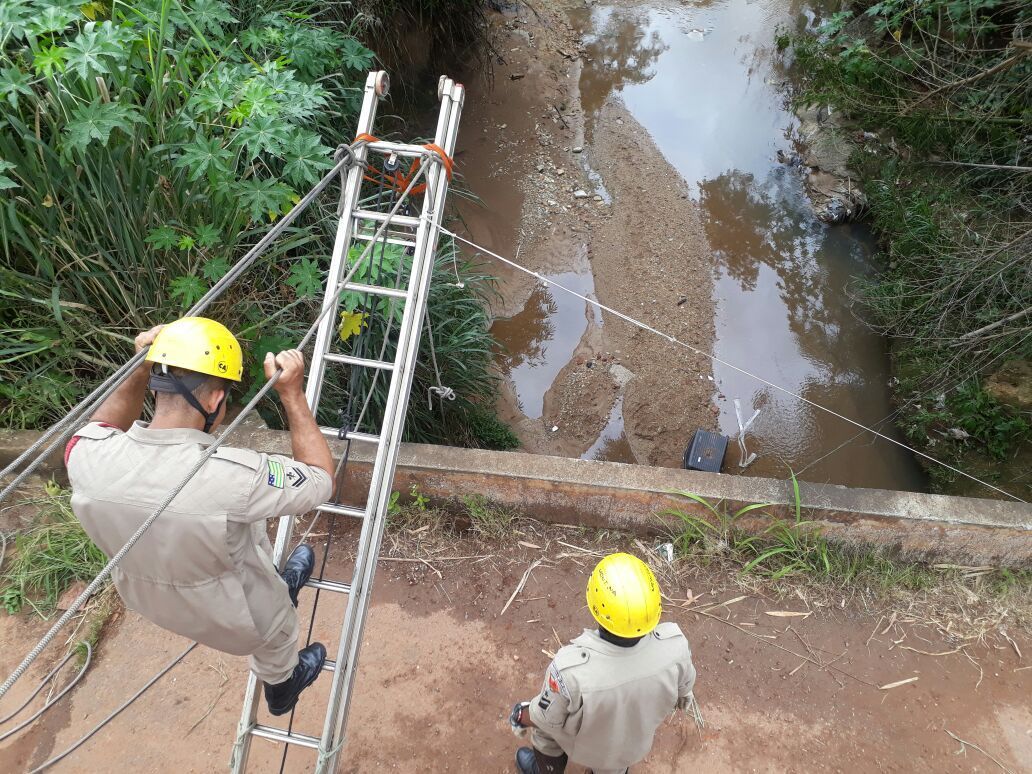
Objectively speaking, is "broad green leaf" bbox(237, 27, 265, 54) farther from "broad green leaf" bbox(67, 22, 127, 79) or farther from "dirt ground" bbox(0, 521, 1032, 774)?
"dirt ground" bbox(0, 521, 1032, 774)

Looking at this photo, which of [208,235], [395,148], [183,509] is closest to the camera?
[183,509]

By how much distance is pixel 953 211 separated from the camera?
5355 millimetres

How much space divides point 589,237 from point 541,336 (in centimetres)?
140

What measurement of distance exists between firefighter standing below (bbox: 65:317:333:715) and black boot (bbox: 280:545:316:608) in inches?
18.1

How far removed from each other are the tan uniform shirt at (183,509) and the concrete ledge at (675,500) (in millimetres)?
1476

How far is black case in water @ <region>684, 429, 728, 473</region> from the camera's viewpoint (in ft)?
14.8

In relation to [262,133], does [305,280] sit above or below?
below

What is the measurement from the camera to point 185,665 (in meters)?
2.65

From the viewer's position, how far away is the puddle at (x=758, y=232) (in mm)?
5184

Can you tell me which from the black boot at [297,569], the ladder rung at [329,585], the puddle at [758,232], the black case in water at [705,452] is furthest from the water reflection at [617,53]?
the ladder rung at [329,585]

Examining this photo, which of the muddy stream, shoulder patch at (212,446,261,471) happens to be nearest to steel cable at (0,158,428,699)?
shoulder patch at (212,446,261,471)

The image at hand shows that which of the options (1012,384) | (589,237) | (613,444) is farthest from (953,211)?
(613,444)

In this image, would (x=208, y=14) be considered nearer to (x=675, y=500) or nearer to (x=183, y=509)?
(x=183, y=509)

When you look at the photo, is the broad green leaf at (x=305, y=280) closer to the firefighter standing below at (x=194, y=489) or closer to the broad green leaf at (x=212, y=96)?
the broad green leaf at (x=212, y=96)
